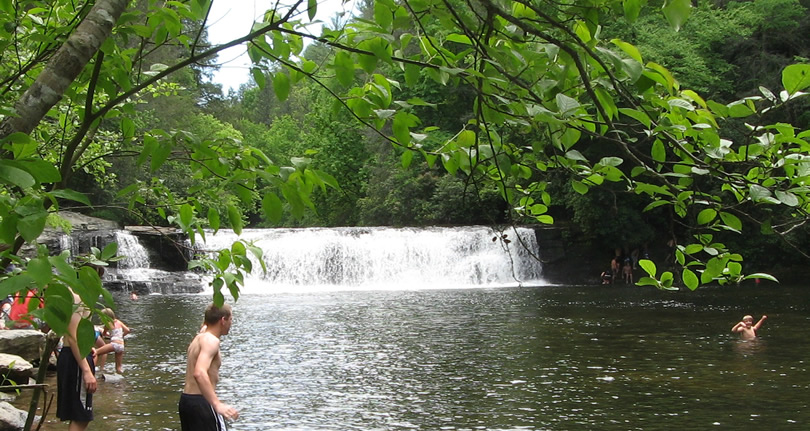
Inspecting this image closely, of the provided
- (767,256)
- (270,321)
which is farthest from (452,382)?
(767,256)

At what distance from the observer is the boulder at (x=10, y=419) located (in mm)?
7898

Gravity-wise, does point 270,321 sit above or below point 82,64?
below

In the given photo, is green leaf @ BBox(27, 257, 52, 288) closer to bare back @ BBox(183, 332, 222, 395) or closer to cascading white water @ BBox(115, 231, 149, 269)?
bare back @ BBox(183, 332, 222, 395)

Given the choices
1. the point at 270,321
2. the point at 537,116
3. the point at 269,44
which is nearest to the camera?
the point at 537,116

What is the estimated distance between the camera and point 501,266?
114ft

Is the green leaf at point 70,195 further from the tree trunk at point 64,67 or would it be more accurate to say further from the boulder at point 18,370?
the boulder at point 18,370

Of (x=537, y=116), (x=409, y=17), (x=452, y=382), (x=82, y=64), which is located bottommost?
(x=452, y=382)

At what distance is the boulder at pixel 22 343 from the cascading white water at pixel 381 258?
19.7 meters

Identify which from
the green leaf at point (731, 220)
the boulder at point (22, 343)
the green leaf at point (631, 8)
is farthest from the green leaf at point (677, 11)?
the boulder at point (22, 343)

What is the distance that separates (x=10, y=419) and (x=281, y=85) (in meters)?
6.98

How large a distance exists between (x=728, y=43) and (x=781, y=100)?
38197mm

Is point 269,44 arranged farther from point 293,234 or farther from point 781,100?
point 293,234

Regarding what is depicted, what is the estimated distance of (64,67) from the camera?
2148mm

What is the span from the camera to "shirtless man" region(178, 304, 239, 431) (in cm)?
605
